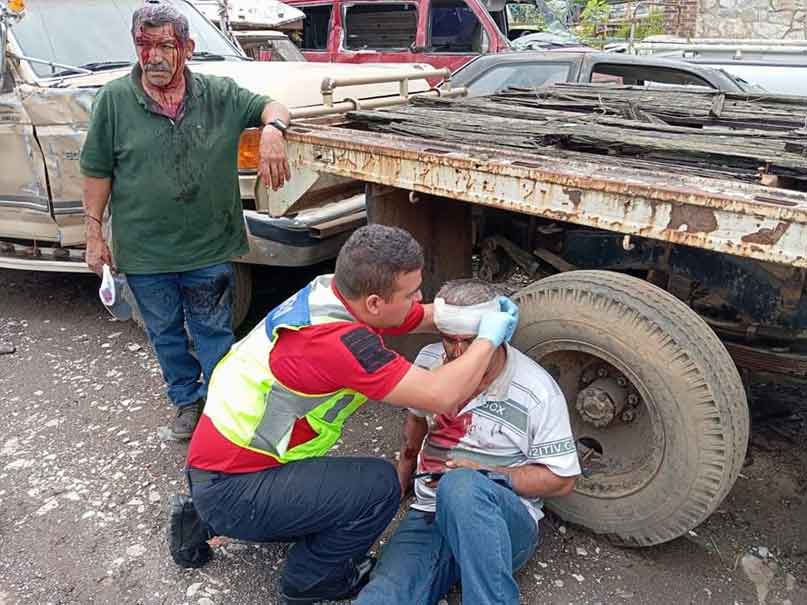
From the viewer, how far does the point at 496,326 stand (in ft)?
6.98

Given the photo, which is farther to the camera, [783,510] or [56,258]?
[56,258]

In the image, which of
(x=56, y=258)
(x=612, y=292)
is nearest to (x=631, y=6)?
(x=56, y=258)

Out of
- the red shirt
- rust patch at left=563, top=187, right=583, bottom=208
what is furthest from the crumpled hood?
the red shirt

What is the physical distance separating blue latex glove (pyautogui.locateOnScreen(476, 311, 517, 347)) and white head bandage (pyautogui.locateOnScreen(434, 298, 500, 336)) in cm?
3

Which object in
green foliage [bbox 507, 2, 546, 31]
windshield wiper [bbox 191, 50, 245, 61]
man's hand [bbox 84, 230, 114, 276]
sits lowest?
man's hand [bbox 84, 230, 114, 276]

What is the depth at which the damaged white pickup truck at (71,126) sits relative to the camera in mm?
3715

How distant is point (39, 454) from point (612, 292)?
8.23ft

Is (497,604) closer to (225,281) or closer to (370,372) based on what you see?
(370,372)

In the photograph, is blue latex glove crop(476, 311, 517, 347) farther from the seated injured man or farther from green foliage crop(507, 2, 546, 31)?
green foliage crop(507, 2, 546, 31)

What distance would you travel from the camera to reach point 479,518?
6.75 ft

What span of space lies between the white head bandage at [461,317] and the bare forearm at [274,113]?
1.15 meters

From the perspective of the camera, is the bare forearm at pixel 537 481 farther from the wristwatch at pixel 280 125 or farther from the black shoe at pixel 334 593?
the wristwatch at pixel 280 125

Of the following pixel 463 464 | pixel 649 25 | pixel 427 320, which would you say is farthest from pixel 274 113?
pixel 649 25

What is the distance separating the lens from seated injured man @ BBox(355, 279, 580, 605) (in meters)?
2.06
